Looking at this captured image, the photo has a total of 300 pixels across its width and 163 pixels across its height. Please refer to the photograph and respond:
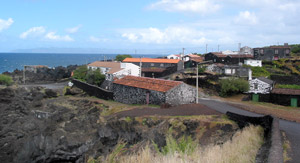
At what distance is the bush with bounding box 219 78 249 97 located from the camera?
3809cm

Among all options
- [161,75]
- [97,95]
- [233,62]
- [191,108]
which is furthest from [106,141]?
[233,62]

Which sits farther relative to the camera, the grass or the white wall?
the white wall

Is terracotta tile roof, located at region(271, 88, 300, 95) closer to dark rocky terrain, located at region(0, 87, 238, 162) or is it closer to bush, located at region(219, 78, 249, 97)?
bush, located at region(219, 78, 249, 97)

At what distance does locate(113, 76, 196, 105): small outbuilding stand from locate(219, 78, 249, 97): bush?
8.56m

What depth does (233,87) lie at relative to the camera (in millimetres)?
37875

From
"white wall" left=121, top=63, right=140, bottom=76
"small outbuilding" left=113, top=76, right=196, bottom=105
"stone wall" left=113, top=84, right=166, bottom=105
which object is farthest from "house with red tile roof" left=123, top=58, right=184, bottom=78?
"small outbuilding" left=113, top=76, right=196, bottom=105

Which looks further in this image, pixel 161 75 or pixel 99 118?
pixel 161 75

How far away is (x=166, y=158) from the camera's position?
7.30 meters

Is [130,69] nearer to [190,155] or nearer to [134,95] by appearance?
[134,95]

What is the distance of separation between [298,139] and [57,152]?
37.6 feet

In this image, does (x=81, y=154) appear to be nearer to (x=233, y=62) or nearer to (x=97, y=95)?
(x=97, y=95)

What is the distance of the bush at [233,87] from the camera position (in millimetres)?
→ 38094

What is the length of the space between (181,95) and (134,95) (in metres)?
6.34

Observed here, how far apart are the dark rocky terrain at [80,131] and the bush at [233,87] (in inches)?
675
